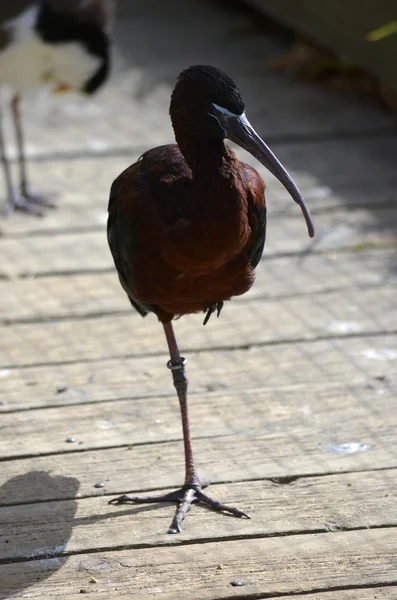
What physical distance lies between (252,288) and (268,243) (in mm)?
475

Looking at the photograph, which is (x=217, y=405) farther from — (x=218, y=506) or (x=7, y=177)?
(x=7, y=177)

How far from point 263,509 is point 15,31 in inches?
130

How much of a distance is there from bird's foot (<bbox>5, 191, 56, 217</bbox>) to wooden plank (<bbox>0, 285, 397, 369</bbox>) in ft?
4.16

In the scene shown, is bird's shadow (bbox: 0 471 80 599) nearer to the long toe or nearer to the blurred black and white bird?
the long toe

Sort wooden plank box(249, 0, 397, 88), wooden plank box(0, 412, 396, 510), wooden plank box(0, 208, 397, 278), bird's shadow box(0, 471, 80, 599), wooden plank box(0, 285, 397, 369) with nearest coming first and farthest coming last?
bird's shadow box(0, 471, 80, 599)
wooden plank box(0, 412, 396, 510)
wooden plank box(0, 285, 397, 369)
wooden plank box(0, 208, 397, 278)
wooden plank box(249, 0, 397, 88)

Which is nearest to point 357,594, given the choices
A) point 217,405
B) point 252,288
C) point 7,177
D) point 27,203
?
point 217,405

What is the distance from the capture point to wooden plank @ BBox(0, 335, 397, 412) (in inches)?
144

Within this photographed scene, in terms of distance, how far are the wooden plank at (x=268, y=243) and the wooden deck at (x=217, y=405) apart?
0.04 ft

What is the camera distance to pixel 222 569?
2762 millimetres

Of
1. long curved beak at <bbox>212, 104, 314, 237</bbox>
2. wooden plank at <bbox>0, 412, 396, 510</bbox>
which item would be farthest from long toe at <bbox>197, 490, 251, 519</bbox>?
long curved beak at <bbox>212, 104, 314, 237</bbox>

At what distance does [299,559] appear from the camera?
110 inches

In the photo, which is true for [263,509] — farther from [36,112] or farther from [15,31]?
[36,112]

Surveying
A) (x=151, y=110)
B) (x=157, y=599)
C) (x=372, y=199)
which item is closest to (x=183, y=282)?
(x=157, y=599)

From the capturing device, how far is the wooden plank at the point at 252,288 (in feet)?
14.1
